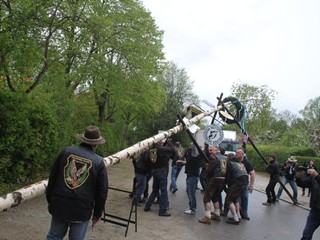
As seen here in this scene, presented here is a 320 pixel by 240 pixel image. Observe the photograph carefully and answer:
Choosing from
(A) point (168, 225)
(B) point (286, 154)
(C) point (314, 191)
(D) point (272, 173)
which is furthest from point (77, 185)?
(B) point (286, 154)

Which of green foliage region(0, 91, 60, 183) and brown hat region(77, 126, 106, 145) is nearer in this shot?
brown hat region(77, 126, 106, 145)

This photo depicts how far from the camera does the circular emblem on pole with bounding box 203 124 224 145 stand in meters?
10.2

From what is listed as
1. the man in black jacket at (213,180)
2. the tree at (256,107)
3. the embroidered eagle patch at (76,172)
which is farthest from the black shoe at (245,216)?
the tree at (256,107)

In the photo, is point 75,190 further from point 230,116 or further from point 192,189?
point 230,116

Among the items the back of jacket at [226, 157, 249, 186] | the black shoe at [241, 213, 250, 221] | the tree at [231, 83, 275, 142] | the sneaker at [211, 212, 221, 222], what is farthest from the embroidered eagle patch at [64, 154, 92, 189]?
the tree at [231, 83, 275, 142]

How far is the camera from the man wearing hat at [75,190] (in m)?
4.10

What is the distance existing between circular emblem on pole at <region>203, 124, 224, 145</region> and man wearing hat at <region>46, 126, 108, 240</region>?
634 centimetres

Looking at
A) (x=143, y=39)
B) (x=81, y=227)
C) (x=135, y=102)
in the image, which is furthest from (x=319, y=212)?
(x=135, y=102)

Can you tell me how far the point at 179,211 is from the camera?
9.86m

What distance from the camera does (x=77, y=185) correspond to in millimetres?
4137

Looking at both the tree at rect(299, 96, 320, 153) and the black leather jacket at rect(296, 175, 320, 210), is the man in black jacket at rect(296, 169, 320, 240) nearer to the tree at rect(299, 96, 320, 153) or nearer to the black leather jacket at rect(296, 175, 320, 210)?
the black leather jacket at rect(296, 175, 320, 210)

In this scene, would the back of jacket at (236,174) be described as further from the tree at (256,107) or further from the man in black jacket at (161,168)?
the tree at (256,107)

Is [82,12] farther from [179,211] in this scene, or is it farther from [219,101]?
[179,211]

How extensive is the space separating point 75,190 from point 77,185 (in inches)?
2.4
